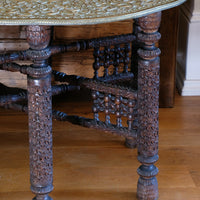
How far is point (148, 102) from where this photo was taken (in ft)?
5.48

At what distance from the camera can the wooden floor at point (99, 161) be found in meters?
1.88

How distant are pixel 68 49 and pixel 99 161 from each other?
58 cm

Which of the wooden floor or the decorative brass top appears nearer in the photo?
the decorative brass top

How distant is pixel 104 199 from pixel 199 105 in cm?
105

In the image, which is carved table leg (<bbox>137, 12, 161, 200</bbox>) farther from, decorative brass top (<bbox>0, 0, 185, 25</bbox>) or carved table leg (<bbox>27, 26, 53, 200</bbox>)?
carved table leg (<bbox>27, 26, 53, 200</bbox>)

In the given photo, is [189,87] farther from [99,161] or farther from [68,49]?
[68,49]

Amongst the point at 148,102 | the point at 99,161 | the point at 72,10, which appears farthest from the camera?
the point at 99,161

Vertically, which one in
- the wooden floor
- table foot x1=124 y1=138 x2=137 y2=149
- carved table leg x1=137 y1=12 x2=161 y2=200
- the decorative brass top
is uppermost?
the decorative brass top

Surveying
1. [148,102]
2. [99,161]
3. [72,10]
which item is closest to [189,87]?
[99,161]

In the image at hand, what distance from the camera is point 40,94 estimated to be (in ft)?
5.03

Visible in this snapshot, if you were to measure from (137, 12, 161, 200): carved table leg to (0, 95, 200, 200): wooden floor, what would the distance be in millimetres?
103

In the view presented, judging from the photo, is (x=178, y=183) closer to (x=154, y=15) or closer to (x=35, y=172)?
(x=35, y=172)

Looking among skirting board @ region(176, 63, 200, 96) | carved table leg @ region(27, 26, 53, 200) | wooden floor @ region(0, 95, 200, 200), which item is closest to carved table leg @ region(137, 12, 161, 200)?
wooden floor @ region(0, 95, 200, 200)

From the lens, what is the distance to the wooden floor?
1.88m
